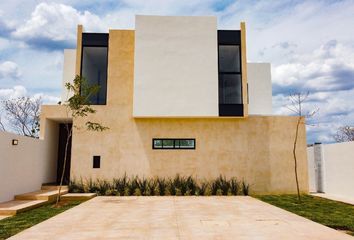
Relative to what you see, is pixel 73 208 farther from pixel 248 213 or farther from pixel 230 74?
pixel 230 74

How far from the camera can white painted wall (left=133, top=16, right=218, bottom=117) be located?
44.1 feet

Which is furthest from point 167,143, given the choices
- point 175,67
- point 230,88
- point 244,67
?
point 244,67

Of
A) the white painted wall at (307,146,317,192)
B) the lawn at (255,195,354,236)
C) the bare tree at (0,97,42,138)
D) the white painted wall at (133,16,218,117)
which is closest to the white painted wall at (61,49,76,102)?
the white painted wall at (133,16,218,117)

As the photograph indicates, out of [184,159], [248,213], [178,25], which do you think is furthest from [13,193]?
[178,25]

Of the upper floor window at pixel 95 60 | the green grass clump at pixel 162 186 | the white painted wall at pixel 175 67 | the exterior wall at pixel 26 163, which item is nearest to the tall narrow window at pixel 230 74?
the white painted wall at pixel 175 67

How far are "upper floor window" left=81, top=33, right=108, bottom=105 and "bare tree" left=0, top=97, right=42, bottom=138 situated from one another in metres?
9.41

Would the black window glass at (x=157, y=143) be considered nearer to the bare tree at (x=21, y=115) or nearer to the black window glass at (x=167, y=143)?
the black window glass at (x=167, y=143)

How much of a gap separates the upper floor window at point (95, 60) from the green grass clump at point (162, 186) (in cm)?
415

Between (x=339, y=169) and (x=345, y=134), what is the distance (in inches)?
855

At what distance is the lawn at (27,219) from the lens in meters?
6.64

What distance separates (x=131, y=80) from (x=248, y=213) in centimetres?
834

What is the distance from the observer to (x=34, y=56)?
44.3ft

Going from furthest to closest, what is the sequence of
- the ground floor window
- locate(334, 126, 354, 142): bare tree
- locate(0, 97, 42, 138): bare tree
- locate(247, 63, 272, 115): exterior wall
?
locate(334, 126, 354, 142): bare tree, locate(0, 97, 42, 138): bare tree, locate(247, 63, 272, 115): exterior wall, the ground floor window

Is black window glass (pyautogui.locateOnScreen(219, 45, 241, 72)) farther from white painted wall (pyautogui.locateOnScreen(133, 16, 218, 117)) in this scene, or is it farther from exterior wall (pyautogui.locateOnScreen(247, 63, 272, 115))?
exterior wall (pyautogui.locateOnScreen(247, 63, 272, 115))
